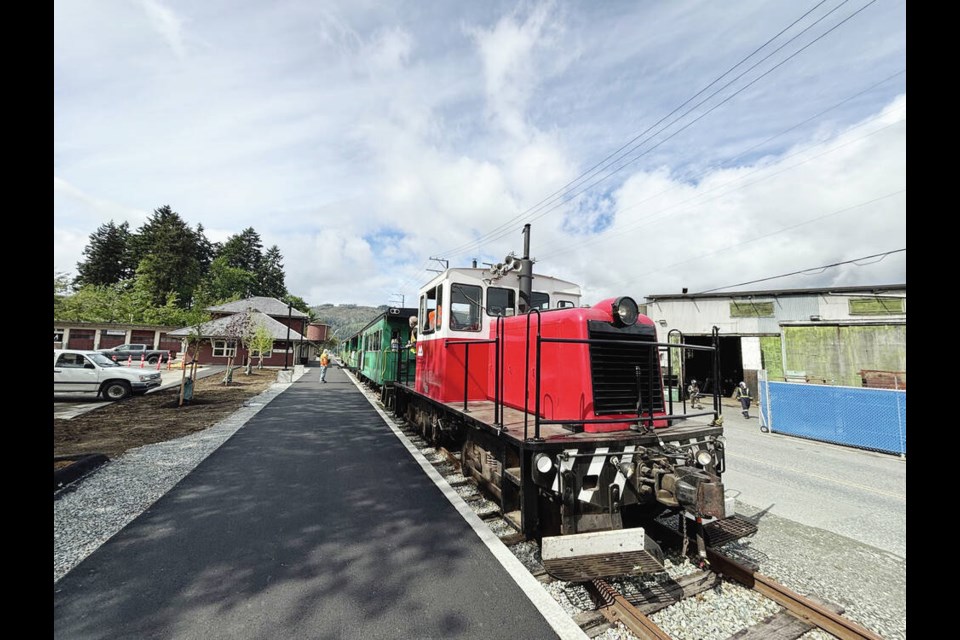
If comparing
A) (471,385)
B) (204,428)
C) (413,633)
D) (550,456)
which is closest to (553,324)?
(550,456)

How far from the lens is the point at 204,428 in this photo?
829 cm

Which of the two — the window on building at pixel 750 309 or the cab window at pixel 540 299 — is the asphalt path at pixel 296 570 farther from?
the window on building at pixel 750 309

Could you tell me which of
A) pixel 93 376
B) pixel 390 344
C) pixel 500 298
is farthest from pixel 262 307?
pixel 500 298

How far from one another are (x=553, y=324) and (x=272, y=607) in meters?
3.34

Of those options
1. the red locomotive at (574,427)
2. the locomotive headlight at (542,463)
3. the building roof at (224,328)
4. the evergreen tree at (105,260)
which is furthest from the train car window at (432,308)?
the evergreen tree at (105,260)

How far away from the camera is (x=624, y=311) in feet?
12.5

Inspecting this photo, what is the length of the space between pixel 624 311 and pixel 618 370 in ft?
1.98

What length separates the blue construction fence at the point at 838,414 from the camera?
8.10 m

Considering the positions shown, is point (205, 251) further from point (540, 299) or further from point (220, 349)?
point (540, 299)

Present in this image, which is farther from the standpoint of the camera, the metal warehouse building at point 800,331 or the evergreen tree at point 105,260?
the evergreen tree at point 105,260

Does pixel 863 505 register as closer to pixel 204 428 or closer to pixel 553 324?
pixel 553 324

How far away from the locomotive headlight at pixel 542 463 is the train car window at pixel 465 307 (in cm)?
273

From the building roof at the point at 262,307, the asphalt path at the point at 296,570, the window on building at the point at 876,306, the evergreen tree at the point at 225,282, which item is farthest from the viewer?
the evergreen tree at the point at 225,282

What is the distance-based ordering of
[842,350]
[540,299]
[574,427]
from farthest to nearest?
1. [842,350]
2. [540,299]
3. [574,427]
